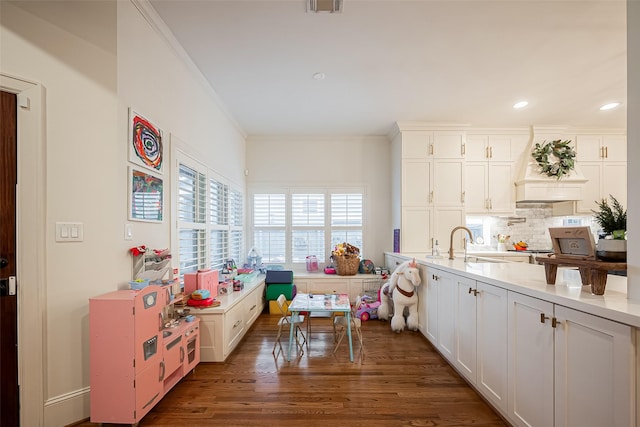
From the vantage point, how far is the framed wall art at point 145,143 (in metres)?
2.02

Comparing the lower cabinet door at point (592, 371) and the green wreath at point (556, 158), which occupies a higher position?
the green wreath at point (556, 158)

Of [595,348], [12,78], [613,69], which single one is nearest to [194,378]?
[12,78]

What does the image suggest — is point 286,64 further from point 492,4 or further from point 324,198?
point 324,198

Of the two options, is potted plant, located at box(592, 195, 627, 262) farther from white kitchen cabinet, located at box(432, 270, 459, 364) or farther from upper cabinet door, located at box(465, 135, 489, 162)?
upper cabinet door, located at box(465, 135, 489, 162)

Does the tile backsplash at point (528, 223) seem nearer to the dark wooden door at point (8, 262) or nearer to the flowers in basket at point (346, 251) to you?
the flowers in basket at point (346, 251)

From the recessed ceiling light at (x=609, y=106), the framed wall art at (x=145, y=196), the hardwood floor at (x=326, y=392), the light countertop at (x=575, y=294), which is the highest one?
the recessed ceiling light at (x=609, y=106)

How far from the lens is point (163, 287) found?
6.62ft

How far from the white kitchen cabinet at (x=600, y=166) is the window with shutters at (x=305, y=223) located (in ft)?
11.9

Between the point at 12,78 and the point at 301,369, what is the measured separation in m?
2.87

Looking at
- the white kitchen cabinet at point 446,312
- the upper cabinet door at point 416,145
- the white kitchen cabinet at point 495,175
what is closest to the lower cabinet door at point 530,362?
the white kitchen cabinet at point 446,312

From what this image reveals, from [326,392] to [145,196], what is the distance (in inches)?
81.5

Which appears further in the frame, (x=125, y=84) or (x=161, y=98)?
(x=161, y=98)

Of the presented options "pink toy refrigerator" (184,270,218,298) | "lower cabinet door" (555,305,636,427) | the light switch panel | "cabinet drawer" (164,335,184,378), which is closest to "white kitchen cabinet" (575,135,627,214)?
"lower cabinet door" (555,305,636,427)

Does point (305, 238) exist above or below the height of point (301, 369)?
above
